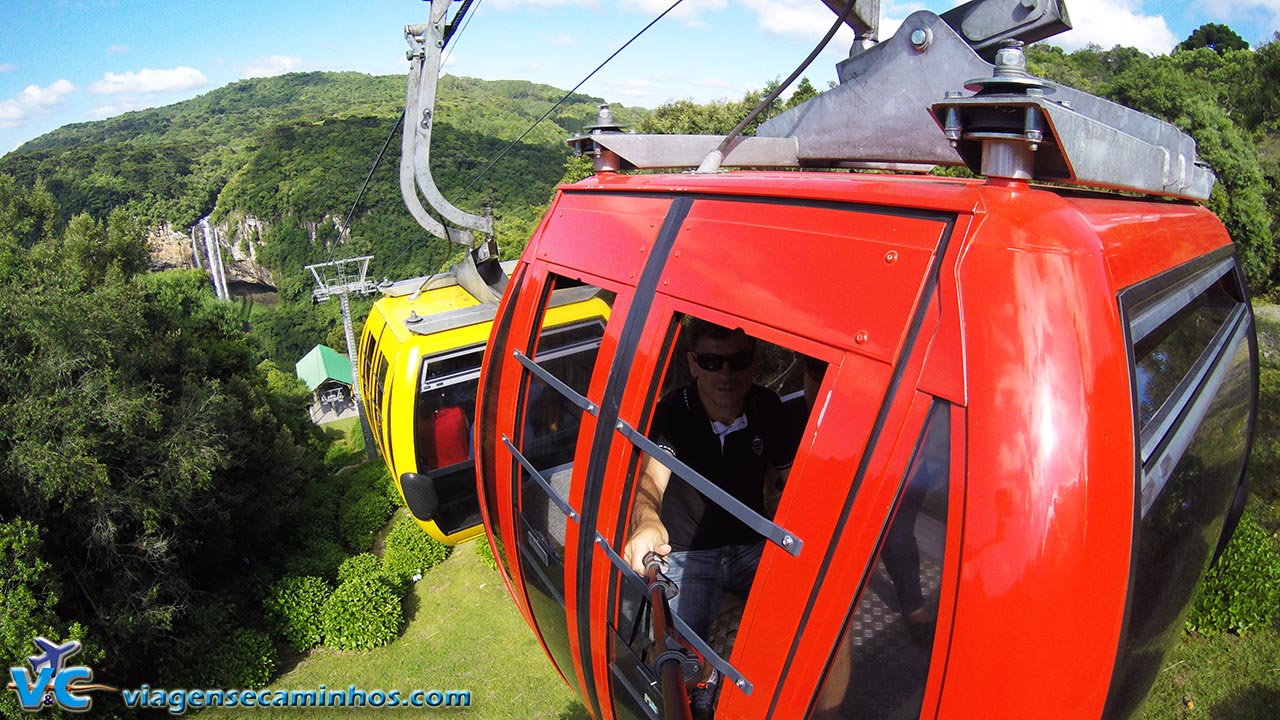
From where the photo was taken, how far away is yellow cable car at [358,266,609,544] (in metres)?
6.27

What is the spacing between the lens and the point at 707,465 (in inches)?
88.5

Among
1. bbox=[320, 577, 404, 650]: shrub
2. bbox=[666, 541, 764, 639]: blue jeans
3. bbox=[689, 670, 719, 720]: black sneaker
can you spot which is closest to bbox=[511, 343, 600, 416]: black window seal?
bbox=[666, 541, 764, 639]: blue jeans

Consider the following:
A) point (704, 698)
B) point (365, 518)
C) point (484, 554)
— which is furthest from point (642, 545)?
point (365, 518)

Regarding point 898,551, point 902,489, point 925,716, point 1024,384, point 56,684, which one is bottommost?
point 56,684

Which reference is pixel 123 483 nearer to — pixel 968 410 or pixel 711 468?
pixel 711 468

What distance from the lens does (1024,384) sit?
122 centimetres

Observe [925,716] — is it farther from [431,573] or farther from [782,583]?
[431,573]

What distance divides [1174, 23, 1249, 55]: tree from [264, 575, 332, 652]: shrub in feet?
157

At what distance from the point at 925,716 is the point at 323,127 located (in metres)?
87.1

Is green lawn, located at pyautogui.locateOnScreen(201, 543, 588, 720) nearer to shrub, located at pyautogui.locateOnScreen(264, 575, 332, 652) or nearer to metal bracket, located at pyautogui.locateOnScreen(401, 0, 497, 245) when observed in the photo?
shrub, located at pyautogui.locateOnScreen(264, 575, 332, 652)

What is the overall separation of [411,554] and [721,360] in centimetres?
957

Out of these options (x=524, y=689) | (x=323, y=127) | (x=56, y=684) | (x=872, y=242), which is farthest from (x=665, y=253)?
(x=323, y=127)

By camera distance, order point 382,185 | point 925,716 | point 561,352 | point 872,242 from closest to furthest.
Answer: point 925,716 < point 872,242 < point 561,352 < point 382,185

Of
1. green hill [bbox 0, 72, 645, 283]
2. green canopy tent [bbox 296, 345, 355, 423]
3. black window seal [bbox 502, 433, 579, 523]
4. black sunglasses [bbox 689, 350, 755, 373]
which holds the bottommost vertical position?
green canopy tent [bbox 296, 345, 355, 423]
